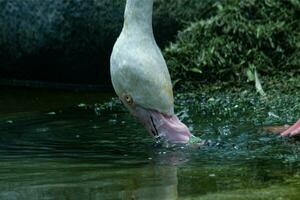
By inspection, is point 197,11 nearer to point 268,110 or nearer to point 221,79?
point 221,79

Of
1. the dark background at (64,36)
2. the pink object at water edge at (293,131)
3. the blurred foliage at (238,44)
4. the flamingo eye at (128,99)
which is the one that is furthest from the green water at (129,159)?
the dark background at (64,36)

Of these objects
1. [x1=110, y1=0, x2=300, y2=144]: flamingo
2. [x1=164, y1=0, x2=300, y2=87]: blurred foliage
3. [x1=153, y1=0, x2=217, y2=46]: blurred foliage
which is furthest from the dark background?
[x1=110, y1=0, x2=300, y2=144]: flamingo

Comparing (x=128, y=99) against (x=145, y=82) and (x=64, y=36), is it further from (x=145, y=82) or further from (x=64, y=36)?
(x=64, y=36)

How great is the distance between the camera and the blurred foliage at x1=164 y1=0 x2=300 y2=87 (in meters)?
6.54

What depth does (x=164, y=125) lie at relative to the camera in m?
4.09

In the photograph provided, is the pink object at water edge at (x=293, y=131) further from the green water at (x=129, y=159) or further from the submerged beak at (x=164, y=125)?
the submerged beak at (x=164, y=125)

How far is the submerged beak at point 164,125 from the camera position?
409 cm

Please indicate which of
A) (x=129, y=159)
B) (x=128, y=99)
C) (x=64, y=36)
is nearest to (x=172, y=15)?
(x=64, y=36)

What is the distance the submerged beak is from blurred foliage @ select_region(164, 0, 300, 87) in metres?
2.30

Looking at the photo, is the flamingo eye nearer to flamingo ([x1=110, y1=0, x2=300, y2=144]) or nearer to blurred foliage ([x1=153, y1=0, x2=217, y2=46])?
flamingo ([x1=110, y1=0, x2=300, y2=144])

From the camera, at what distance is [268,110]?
16.9 feet

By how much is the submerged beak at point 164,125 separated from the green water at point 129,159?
85mm

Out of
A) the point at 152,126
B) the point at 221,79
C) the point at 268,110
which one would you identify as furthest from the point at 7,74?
the point at 152,126

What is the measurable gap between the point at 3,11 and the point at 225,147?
407 centimetres
